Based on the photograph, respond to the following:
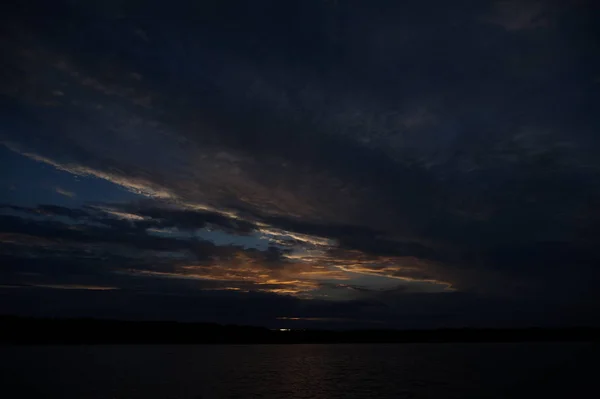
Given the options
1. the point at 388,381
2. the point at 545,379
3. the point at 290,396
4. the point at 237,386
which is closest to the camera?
the point at 290,396

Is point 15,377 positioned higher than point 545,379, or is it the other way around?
point 545,379

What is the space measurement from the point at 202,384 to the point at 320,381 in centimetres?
1601

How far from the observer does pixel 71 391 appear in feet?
162

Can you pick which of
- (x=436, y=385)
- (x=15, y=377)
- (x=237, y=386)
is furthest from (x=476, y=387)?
(x=15, y=377)

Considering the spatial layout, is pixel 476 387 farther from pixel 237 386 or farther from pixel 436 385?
pixel 237 386

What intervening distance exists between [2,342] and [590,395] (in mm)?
210408

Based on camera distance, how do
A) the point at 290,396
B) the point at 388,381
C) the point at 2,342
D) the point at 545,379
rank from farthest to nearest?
the point at 2,342 < the point at 545,379 < the point at 388,381 < the point at 290,396

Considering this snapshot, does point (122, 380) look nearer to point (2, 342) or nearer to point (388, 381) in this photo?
point (388, 381)

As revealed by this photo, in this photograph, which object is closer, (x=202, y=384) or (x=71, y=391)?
(x=71, y=391)

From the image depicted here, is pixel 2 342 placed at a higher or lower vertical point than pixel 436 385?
lower

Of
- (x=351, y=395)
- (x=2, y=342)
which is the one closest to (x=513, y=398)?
(x=351, y=395)

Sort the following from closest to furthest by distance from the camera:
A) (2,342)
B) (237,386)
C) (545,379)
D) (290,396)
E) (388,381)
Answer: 1. (290,396)
2. (237,386)
3. (388,381)
4. (545,379)
5. (2,342)

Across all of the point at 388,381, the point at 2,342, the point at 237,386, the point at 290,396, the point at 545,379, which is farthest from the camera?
the point at 2,342

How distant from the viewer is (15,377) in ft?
206
